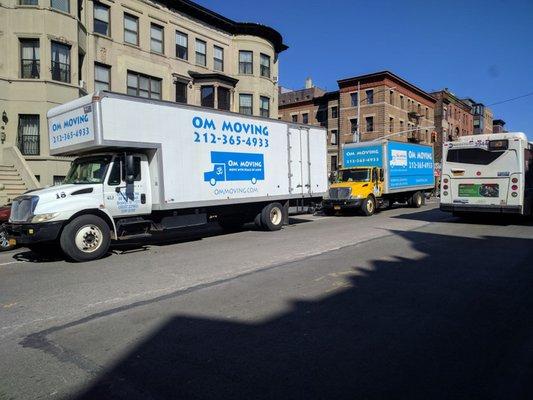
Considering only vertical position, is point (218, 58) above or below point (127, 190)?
above

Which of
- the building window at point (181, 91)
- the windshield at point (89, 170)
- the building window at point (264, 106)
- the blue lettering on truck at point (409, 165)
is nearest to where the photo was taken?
the windshield at point (89, 170)

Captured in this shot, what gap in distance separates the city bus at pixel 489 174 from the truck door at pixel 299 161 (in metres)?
4.88

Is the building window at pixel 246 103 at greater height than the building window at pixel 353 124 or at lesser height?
lesser

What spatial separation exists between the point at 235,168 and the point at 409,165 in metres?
13.5

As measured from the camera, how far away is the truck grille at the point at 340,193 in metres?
18.8

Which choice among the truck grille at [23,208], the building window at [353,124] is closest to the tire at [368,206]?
the truck grille at [23,208]

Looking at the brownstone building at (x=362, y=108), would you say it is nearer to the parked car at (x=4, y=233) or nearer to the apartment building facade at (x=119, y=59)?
the apartment building facade at (x=119, y=59)

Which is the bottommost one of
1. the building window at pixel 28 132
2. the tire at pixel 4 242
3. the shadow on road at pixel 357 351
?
the shadow on road at pixel 357 351

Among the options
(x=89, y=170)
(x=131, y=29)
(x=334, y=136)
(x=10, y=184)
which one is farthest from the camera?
(x=334, y=136)

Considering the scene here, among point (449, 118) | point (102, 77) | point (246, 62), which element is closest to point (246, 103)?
point (246, 62)

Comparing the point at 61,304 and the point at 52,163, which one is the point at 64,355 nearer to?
the point at 61,304

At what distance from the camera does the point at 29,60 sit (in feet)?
67.5

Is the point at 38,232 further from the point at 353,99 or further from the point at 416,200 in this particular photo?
the point at 353,99

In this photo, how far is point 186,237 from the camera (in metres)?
12.9
